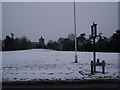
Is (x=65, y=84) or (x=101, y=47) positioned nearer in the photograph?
(x=65, y=84)

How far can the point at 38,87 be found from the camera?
9047 mm

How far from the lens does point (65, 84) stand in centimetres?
959

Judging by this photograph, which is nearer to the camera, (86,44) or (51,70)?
(51,70)

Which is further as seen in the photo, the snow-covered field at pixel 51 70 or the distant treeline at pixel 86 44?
the distant treeline at pixel 86 44

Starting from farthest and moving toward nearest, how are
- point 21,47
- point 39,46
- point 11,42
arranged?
point 39,46
point 21,47
point 11,42

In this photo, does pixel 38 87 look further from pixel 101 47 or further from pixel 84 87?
pixel 101 47

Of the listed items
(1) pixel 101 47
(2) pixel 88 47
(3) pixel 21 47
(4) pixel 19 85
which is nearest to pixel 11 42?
(3) pixel 21 47

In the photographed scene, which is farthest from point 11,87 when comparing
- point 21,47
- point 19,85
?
point 21,47

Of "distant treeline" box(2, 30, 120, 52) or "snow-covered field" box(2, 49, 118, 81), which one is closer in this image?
"snow-covered field" box(2, 49, 118, 81)

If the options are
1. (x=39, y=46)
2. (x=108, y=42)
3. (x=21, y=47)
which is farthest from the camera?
(x=39, y=46)

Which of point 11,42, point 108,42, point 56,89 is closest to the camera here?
point 56,89

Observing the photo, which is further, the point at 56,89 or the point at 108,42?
the point at 108,42

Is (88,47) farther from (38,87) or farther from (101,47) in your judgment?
(38,87)

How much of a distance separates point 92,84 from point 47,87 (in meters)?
1.77
